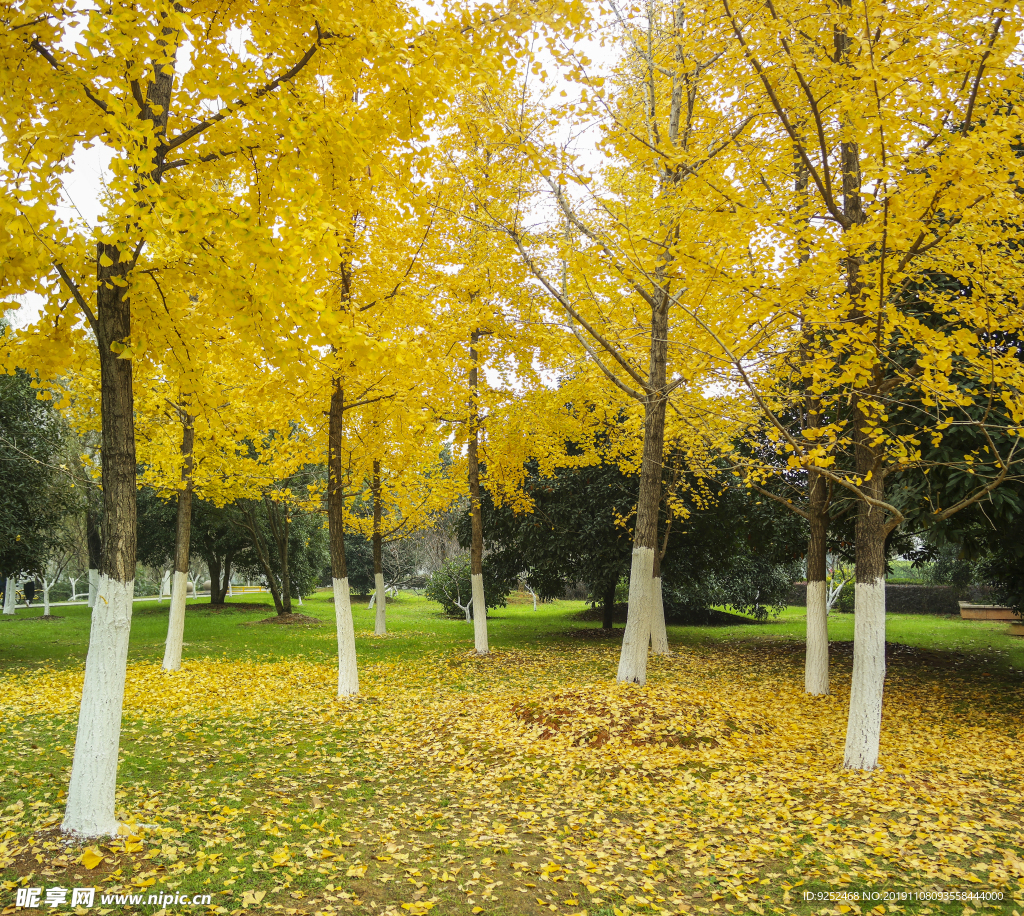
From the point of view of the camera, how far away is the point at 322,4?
14.0ft

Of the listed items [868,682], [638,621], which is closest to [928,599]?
[638,621]

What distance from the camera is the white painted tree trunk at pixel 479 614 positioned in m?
13.3

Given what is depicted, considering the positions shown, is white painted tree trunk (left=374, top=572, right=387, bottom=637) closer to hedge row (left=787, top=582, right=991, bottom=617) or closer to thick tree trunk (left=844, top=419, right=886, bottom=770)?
thick tree trunk (left=844, top=419, right=886, bottom=770)

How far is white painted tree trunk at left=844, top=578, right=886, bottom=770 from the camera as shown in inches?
231

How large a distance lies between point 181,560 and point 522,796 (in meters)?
8.00

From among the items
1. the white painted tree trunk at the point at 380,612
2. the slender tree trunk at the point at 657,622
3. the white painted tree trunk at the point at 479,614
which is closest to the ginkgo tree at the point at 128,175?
the white painted tree trunk at the point at 479,614

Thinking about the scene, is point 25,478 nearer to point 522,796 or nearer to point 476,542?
point 476,542

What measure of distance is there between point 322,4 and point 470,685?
30.5ft

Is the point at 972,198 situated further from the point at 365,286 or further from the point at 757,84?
the point at 365,286

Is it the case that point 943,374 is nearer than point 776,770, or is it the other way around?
point 943,374

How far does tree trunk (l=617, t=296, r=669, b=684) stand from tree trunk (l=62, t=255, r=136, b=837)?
19.1 ft

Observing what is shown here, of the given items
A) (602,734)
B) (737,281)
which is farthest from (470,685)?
(737,281)

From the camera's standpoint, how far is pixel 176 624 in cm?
1088

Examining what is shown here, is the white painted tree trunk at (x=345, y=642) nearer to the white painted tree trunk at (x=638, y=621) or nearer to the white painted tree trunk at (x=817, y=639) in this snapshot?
the white painted tree trunk at (x=638, y=621)
